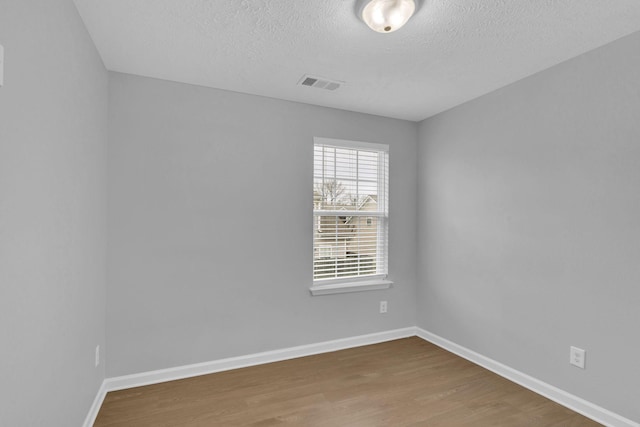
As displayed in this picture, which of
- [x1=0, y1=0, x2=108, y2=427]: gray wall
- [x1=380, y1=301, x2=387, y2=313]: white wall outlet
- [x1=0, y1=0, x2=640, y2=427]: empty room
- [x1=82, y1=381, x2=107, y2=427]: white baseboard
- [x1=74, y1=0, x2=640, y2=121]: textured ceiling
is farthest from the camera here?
[x1=380, y1=301, x2=387, y2=313]: white wall outlet

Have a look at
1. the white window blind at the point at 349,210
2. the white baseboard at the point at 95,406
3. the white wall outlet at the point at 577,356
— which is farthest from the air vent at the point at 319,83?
the white baseboard at the point at 95,406

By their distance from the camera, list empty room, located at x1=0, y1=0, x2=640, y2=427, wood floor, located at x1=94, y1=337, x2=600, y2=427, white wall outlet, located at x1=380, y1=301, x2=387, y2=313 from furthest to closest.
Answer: white wall outlet, located at x1=380, y1=301, x2=387, y2=313 → wood floor, located at x1=94, y1=337, x2=600, y2=427 → empty room, located at x1=0, y1=0, x2=640, y2=427

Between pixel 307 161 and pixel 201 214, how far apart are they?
1.11 m

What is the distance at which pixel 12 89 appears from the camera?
3.84 feet

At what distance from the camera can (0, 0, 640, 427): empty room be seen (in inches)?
65.7

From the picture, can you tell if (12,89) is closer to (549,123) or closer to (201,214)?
(201,214)

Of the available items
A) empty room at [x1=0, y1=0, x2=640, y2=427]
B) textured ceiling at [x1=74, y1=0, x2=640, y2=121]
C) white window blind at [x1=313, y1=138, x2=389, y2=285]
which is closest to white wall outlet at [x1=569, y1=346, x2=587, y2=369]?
empty room at [x1=0, y1=0, x2=640, y2=427]

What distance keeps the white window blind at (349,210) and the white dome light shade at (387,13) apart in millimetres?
1580

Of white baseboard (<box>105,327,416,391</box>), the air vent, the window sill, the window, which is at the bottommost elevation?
white baseboard (<box>105,327,416,391</box>)

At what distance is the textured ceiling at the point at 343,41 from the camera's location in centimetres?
184

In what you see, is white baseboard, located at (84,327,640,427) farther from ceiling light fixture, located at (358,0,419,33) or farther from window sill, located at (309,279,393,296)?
ceiling light fixture, located at (358,0,419,33)

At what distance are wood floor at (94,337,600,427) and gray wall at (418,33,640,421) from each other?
0.36 metres

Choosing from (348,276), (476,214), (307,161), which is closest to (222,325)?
(348,276)

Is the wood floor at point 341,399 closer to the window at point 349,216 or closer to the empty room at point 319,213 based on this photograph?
the empty room at point 319,213
